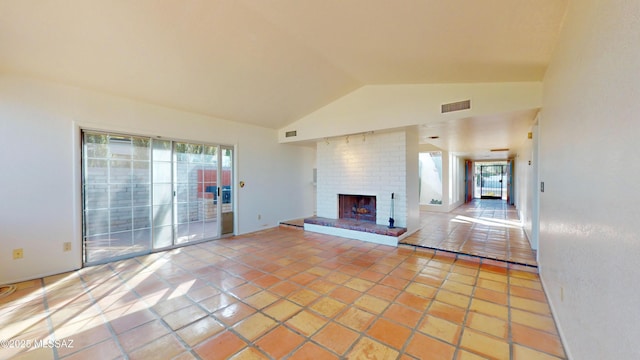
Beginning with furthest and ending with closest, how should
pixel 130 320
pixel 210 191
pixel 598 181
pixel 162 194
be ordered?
pixel 210 191 < pixel 162 194 < pixel 130 320 < pixel 598 181

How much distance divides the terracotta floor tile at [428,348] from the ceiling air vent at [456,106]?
3.09 meters

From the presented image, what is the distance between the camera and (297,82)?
3.96m

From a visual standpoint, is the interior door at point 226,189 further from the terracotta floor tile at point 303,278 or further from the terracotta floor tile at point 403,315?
the terracotta floor tile at point 403,315

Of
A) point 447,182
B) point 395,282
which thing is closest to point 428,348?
point 395,282

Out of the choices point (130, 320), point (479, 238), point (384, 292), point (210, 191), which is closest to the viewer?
point (130, 320)

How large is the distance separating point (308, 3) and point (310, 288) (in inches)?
115

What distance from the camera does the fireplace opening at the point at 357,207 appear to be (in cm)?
525

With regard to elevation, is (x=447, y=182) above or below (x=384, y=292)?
above

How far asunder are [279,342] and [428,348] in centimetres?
110

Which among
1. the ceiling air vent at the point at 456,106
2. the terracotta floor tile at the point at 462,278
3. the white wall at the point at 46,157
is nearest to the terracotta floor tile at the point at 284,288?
the terracotta floor tile at the point at 462,278

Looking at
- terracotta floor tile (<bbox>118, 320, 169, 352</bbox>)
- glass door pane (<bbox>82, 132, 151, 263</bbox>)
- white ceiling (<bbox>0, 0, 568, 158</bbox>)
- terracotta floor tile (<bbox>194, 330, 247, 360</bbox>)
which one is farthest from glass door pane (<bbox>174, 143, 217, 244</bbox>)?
terracotta floor tile (<bbox>194, 330, 247, 360</bbox>)

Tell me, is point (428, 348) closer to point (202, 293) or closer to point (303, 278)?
point (303, 278)

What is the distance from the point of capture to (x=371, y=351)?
5.58 feet

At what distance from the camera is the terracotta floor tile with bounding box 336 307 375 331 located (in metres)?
1.98
